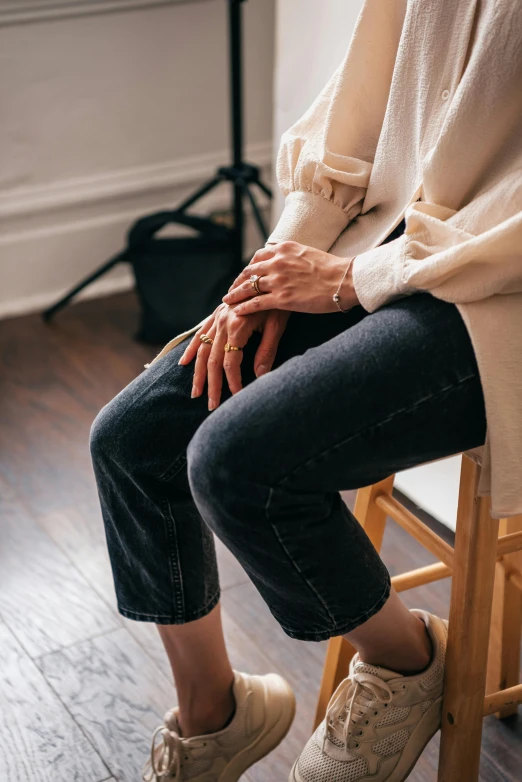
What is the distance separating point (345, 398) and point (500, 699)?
0.45 meters

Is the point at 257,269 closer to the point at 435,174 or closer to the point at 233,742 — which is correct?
the point at 435,174

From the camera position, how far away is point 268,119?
2873 millimetres

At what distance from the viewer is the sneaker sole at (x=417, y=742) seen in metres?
1.04

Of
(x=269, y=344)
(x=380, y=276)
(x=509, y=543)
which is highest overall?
(x=380, y=276)

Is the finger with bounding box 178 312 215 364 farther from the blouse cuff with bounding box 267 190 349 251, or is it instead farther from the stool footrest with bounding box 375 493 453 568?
the stool footrest with bounding box 375 493 453 568

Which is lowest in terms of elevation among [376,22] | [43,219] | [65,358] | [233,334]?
[65,358]

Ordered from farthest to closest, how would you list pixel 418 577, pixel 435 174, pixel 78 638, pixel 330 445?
pixel 78 638, pixel 418 577, pixel 435 174, pixel 330 445

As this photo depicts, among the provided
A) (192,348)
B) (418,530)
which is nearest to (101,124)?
(192,348)

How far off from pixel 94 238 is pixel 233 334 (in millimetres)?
1711

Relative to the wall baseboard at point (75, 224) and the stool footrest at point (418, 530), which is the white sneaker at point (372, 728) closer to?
the stool footrest at point (418, 530)

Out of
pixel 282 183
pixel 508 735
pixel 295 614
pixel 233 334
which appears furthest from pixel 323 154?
pixel 508 735

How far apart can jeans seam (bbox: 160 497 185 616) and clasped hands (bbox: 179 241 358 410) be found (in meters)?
0.13

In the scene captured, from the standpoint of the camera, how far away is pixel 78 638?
146 centimetres

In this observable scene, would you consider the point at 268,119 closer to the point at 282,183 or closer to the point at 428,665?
the point at 282,183
